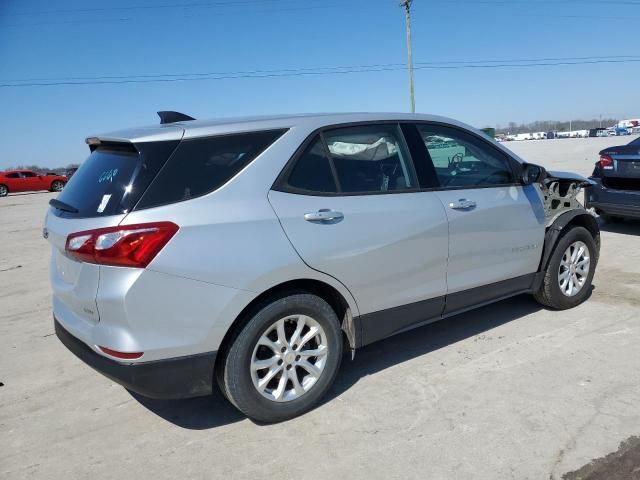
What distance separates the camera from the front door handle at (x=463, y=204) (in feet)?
11.8

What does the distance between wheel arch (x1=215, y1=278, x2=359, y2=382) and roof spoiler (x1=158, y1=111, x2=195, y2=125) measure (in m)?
1.51

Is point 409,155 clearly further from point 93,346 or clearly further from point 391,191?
point 93,346

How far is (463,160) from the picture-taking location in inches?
158

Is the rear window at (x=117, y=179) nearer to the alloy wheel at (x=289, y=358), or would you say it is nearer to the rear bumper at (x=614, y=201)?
the alloy wheel at (x=289, y=358)

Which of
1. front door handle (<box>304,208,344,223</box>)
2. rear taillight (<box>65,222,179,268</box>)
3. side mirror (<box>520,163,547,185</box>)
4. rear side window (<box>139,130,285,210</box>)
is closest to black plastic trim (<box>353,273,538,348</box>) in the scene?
front door handle (<box>304,208,344,223</box>)

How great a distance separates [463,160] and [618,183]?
4449 mm

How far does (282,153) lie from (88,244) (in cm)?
117

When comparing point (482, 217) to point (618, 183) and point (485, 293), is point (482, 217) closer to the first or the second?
point (485, 293)

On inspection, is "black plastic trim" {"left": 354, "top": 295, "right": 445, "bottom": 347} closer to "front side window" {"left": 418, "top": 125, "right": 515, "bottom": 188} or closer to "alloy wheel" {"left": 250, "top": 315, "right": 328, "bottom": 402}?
"alloy wheel" {"left": 250, "top": 315, "right": 328, "bottom": 402}

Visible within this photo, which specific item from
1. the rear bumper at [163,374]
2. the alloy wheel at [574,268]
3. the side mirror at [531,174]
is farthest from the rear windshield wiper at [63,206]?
the alloy wheel at [574,268]

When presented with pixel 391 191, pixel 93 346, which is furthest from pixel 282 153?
pixel 93 346

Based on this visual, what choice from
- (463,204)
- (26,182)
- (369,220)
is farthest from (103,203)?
(26,182)

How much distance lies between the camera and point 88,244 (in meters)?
2.58

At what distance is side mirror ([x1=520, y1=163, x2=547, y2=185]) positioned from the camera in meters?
4.15
